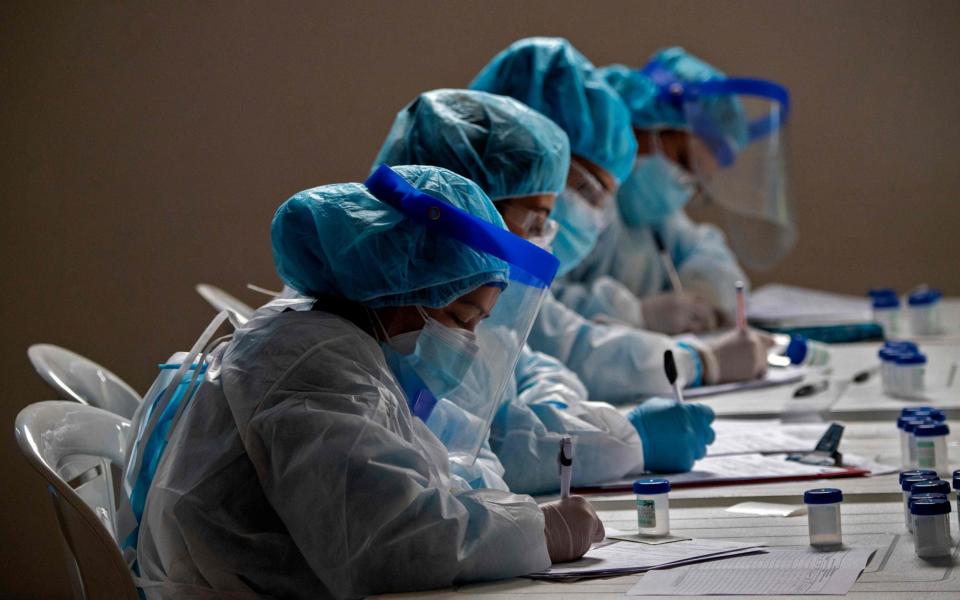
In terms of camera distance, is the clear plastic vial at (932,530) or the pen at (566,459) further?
the pen at (566,459)

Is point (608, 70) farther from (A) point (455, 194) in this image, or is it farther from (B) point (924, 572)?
(B) point (924, 572)

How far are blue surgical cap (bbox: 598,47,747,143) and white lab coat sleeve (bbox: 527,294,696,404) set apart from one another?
104 cm

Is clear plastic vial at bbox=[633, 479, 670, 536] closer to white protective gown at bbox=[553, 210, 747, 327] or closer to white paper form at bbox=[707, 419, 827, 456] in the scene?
white paper form at bbox=[707, 419, 827, 456]

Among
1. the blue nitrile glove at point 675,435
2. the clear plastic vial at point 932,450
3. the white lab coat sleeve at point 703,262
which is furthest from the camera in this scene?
the white lab coat sleeve at point 703,262

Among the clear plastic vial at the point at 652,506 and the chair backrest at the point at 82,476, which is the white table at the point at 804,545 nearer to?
the clear plastic vial at the point at 652,506

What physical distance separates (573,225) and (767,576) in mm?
1399

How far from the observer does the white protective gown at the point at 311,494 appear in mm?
1192

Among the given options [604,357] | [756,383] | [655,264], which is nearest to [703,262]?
[655,264]

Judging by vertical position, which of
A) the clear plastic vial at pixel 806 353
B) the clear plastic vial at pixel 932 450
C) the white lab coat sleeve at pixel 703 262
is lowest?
the clear plastic vial at pixel 806 353

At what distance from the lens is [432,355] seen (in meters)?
1.44

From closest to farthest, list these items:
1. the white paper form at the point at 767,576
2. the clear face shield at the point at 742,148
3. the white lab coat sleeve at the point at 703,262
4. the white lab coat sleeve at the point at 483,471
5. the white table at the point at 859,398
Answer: the white paper form at the point at 767,576, the white lab coat sleeve at the point at 483,471, the white table at the point at 859,398, the clear face shield at the point at 742,148, the white lab coat sleeve at the point at 703,262

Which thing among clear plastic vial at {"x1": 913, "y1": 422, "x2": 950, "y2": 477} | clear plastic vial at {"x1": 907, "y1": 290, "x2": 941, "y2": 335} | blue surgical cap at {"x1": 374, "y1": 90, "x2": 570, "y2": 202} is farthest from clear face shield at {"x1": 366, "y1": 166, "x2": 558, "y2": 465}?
clear plastic vial at {"x1": 907, "y1": 290, "x2": 941, "y2": 335}

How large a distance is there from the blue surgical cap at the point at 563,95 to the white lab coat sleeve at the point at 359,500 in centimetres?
143

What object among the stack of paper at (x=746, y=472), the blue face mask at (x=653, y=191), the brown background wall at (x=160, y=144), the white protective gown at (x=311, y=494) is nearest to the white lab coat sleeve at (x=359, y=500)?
the white protective gown at (x=311, y=494)
